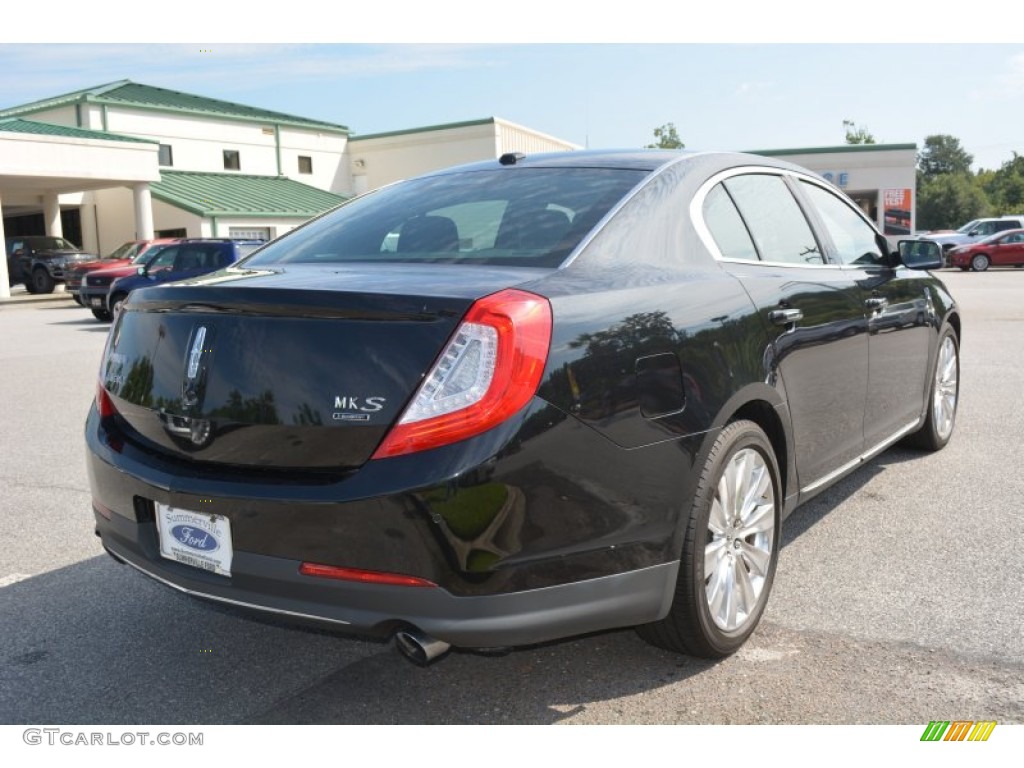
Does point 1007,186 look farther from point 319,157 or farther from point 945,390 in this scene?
point 945,390

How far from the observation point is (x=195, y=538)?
2.79 meters

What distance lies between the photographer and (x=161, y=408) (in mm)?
2924

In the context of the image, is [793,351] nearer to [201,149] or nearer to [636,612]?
[636,612]

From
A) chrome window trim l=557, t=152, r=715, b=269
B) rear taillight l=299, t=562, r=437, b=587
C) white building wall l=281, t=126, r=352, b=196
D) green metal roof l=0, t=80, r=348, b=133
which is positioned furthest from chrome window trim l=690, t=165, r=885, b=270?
white building wall l=281, t=126, r=352, b=196

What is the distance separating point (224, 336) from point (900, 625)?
2527 millimetres

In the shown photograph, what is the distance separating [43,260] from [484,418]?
31.3 metres

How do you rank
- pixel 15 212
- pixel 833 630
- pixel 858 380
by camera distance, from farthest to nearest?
pixel 15 212 → pixel 858 380 → pixel 833 630

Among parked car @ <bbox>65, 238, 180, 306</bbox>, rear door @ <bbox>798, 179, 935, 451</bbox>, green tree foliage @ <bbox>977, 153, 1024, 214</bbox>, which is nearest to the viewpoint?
rear door @ <bbox>798, 179, 935, 451</bbox>

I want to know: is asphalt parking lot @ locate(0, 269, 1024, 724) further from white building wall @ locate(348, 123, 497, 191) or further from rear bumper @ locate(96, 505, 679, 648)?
white building wall @ locate(348, 123, 497, 191)

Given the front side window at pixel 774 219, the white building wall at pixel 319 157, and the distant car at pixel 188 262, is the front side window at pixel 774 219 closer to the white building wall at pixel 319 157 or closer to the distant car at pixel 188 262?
the distant car at pixel 188 262

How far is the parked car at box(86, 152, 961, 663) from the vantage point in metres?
2.51

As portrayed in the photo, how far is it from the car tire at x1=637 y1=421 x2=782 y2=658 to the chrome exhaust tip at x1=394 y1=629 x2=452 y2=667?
32.5 inches

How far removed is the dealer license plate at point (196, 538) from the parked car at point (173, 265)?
14135 mm
